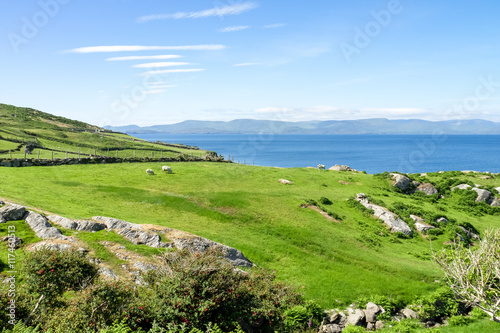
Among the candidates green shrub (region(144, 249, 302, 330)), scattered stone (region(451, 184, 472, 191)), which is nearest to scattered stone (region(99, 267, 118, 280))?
green shrub (region(144, 249, 302, 330))

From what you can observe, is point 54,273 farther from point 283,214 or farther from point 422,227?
Result: point 422,227

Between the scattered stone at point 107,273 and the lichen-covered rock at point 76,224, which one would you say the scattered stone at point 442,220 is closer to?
the scattered stone at point 107,273

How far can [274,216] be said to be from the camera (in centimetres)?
4250

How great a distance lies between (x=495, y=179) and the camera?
240 ft

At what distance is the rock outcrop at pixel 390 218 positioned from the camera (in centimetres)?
4647

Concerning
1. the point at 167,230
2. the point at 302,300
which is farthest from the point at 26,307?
the point at 302,300

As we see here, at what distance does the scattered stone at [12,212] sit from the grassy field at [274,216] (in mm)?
5099

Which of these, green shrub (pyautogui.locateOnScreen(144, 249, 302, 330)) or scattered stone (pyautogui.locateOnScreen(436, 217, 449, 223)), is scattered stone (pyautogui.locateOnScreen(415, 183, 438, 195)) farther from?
green shrub (pyautogui.locateOnScreen(144, 249, 302, 330))

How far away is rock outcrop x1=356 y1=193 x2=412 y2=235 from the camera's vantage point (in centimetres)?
4647

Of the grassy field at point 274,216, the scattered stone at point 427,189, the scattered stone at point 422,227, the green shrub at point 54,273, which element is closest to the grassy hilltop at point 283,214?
the grassy field at point 274,216

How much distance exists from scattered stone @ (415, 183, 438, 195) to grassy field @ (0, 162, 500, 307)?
4.08m

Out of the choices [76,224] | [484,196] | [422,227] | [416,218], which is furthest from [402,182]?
[76,224]

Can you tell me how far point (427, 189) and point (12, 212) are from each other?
6991 centimetres

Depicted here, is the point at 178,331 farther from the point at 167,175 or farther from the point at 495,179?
the point at 495,179
